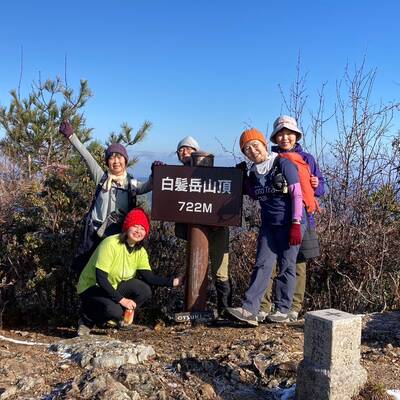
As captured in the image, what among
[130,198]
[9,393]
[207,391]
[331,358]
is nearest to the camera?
[331,358]

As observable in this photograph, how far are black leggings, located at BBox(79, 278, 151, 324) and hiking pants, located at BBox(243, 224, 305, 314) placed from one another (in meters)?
0.99

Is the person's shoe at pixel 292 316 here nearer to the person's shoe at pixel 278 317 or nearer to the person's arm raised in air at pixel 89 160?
the person's shoe at pixel 278 317

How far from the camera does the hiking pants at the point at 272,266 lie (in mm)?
4414

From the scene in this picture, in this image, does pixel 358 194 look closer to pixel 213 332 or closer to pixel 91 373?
pixel 213 332

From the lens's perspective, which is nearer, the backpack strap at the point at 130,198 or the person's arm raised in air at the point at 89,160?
the backpack strap at the point at 130,198

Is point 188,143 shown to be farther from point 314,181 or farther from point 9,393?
point 9,393

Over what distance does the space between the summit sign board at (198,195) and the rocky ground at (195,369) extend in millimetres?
1042

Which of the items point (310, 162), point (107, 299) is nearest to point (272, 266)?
point (310, 162)

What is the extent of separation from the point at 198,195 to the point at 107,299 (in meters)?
1.26

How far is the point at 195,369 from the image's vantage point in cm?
336

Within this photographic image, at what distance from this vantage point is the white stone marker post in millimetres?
2713

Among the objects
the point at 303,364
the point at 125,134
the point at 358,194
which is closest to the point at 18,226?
the point at 303,364

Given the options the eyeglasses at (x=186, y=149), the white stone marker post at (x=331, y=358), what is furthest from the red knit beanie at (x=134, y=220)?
the white stone marker post at (x=331, y=358)

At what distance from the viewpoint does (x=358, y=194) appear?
6512 millimetres
